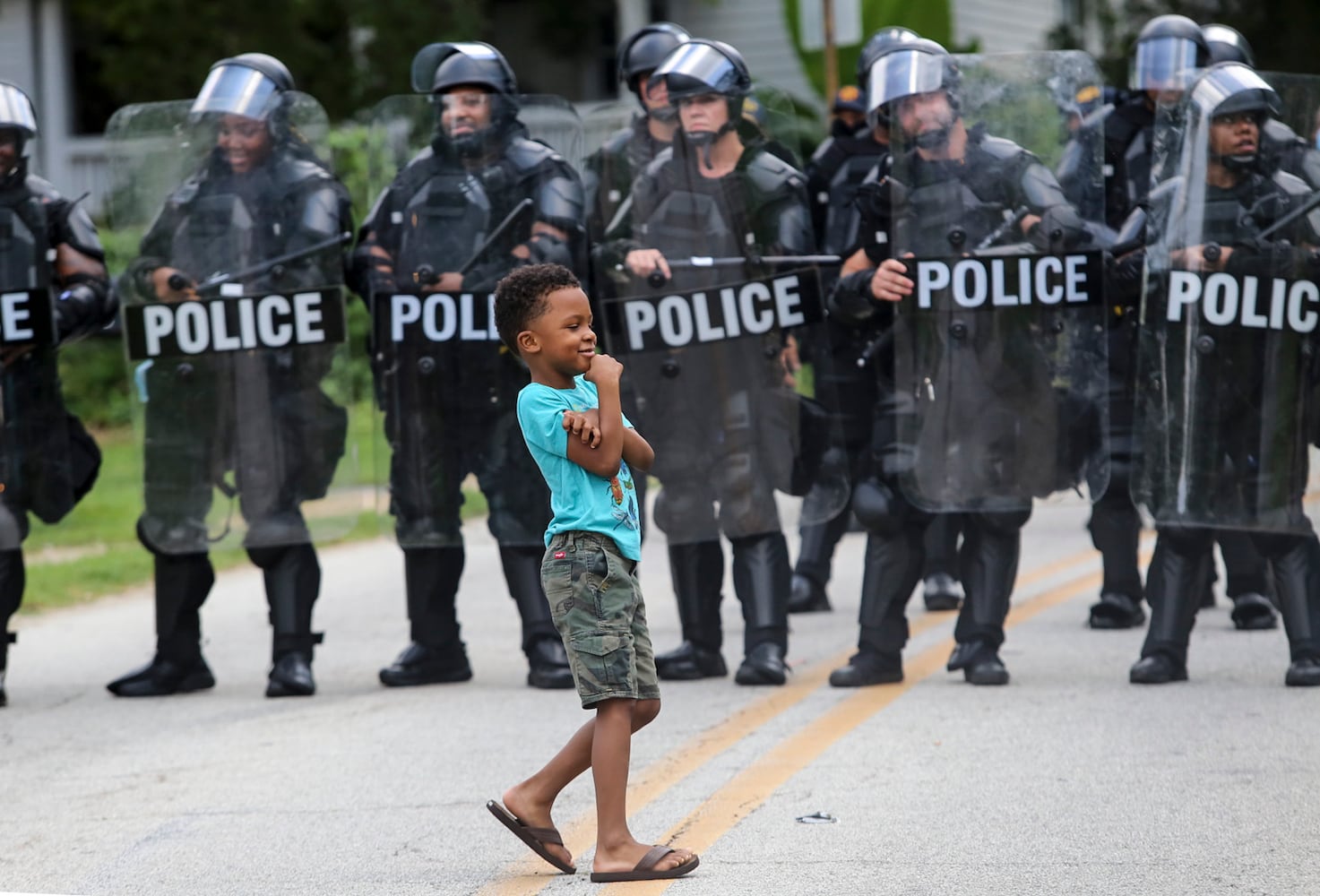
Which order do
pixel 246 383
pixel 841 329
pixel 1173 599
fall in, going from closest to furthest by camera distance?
pixel 1173 599, pixel 246 383, pixel 841 329

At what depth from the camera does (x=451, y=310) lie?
7.01 meters

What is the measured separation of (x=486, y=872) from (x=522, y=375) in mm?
2795

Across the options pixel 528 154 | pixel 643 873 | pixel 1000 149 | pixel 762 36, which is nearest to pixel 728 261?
pixel 528 154

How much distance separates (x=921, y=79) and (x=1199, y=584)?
2012 millimetres

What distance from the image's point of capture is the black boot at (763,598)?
7074 mm

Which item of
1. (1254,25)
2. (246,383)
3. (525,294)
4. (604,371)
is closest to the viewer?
(604,371)

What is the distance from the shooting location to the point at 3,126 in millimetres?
6934

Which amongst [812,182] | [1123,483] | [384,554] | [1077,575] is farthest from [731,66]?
[384,554]

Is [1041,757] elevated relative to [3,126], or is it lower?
lower

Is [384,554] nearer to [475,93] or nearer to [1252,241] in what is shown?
[475,93]

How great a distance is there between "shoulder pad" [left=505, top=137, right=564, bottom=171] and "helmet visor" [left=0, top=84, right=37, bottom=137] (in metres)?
1.75

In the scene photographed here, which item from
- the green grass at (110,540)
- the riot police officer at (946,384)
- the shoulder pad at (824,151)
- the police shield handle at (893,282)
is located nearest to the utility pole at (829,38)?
the green grass at (110,540)

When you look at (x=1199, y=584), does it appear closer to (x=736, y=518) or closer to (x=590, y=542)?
(x=736, y=518)

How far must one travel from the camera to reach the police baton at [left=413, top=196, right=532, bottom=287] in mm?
6961
